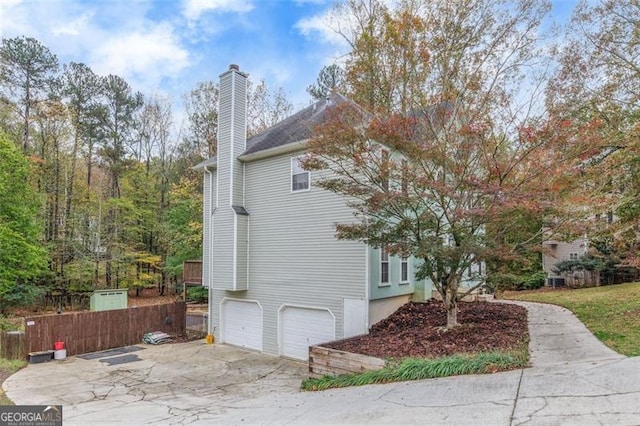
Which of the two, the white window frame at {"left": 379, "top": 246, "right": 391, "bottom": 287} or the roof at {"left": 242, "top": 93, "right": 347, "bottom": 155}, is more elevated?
the roof at {"left": 242, "top": 93, "right": 347, "bottom": 155}

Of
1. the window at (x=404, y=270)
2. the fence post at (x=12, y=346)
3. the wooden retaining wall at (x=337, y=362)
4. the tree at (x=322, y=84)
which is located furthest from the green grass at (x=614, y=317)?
the tree at (x=322, y=84)

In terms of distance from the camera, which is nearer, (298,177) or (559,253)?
(298,177)

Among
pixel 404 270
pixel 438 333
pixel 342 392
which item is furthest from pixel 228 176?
pixel 342 392

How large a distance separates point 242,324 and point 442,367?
843 cm

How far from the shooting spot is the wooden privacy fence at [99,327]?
1173 cm

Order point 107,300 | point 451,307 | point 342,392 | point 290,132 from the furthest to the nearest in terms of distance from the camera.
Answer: point 107,300, point 290,132, point 451,307, point 342,392

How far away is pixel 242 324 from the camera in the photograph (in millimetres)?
13172

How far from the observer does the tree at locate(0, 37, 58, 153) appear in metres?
19.5

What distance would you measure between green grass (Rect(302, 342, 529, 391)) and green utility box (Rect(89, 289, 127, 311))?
1220 centimetres

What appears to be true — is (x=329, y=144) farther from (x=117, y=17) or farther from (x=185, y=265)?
(x=185, y=265)

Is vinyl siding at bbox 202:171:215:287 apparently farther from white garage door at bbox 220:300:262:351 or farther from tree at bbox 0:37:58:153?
tree at bbox 0:37:58:153

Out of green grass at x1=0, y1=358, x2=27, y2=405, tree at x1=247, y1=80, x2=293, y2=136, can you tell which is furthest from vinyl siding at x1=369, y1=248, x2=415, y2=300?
tree at x1=247, y1=80, x2=293, y2=136

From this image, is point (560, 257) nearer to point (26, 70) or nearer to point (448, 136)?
point (448, 136)

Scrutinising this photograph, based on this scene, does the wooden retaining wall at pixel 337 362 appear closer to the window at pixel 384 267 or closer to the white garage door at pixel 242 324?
the window at pixel 384 267
